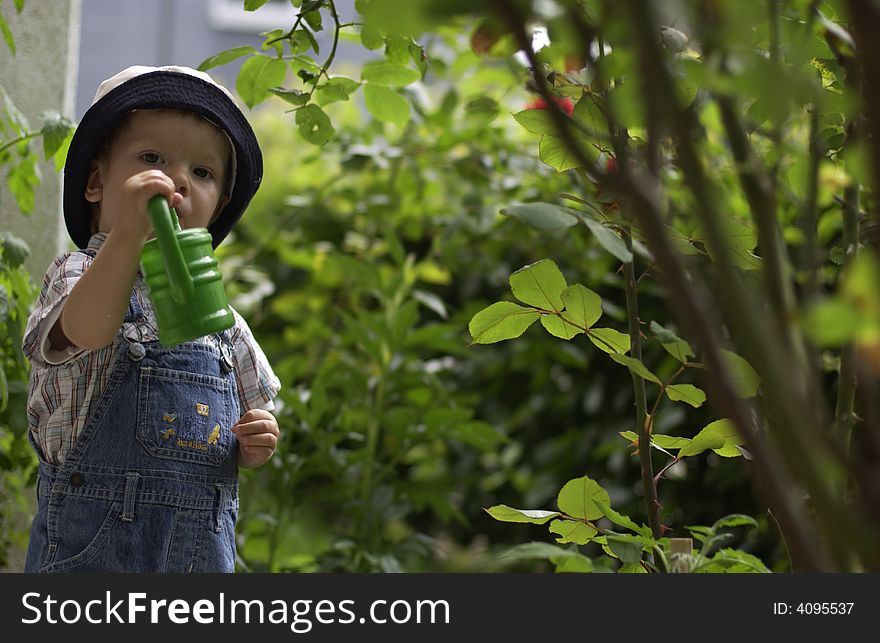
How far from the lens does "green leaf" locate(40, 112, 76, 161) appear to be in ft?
3.95

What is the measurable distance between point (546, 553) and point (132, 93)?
0.69m

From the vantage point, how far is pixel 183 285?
3.06 feet

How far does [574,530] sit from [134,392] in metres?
0.49

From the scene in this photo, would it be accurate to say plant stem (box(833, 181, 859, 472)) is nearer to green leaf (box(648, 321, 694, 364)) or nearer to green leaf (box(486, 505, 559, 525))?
green leaf (box(648, 321, 694, 364))

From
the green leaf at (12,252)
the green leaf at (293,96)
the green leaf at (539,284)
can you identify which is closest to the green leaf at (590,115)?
the green leaf at (539,284)

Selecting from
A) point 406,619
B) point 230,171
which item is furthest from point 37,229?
point 406,619

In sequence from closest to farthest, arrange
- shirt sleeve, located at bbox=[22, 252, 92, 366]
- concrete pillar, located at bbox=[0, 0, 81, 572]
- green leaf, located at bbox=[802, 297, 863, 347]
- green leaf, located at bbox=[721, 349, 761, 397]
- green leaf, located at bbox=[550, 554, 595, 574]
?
1. green leaf, located at bbox=[802, 297, 863, 347]
2. green leaf, located at bbox=[721, 349, 761, 397]
3. shirt sleeve, located at bbox=[22, 252, 92, 366]
4. green leaf, located at bbox=[550, 554, 595, 574]
5. concrete pillar, located at bbox=[0, 0, 81, 572]

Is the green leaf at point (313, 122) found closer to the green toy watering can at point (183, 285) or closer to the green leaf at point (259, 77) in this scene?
the green leaf at point (259, 77)

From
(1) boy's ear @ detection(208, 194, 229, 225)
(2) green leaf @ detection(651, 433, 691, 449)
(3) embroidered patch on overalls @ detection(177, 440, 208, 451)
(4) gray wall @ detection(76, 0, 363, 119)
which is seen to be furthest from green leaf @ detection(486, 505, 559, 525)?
(4) gray wall @ detection(76, 0, 363, 119)

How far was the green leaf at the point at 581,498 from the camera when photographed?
3.11ft

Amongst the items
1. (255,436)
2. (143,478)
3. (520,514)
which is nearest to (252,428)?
(255,436)

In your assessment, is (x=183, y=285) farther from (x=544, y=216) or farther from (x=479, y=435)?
(x=479, y=435)

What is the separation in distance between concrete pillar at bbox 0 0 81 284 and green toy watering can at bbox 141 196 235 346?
2.20 feet

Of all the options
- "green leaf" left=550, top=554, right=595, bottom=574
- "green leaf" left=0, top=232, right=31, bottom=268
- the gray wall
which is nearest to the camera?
"green leaf" left=550, top=554, right=595, bottom=574
